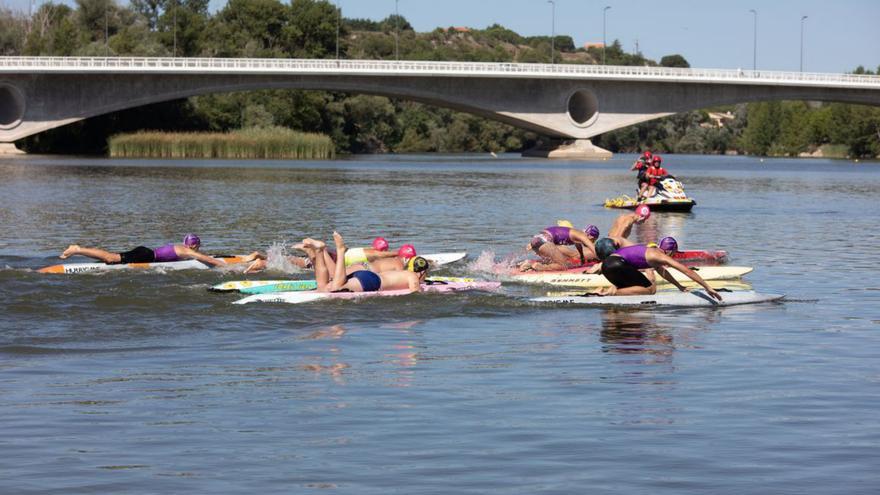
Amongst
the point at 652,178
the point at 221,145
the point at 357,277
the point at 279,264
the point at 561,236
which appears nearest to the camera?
the point at 357,277

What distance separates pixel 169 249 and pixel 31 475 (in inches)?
502

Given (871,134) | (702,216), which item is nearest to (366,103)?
(871,134)

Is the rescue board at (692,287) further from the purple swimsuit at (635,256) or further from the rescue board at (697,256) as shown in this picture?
the rescue board at (697,256)

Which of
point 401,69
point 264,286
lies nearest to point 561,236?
point 264,286

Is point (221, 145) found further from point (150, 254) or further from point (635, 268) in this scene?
point (635, 268)

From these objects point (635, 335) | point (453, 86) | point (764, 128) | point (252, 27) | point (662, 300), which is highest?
point (252, 27)

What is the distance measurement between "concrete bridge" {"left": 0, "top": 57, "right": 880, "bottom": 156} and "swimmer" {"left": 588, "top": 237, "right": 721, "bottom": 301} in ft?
239

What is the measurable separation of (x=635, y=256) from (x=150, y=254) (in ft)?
27.1

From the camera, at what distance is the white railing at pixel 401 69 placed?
8769 centimetres

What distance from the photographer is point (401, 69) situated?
94625mm

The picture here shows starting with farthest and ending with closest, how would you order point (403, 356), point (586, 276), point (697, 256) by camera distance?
point (697, 256) → point (586, 276) → point (403, 356)

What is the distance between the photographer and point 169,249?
72.6 feet

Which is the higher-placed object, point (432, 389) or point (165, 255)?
point (165, 255)

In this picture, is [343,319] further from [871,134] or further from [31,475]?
[871,134]
